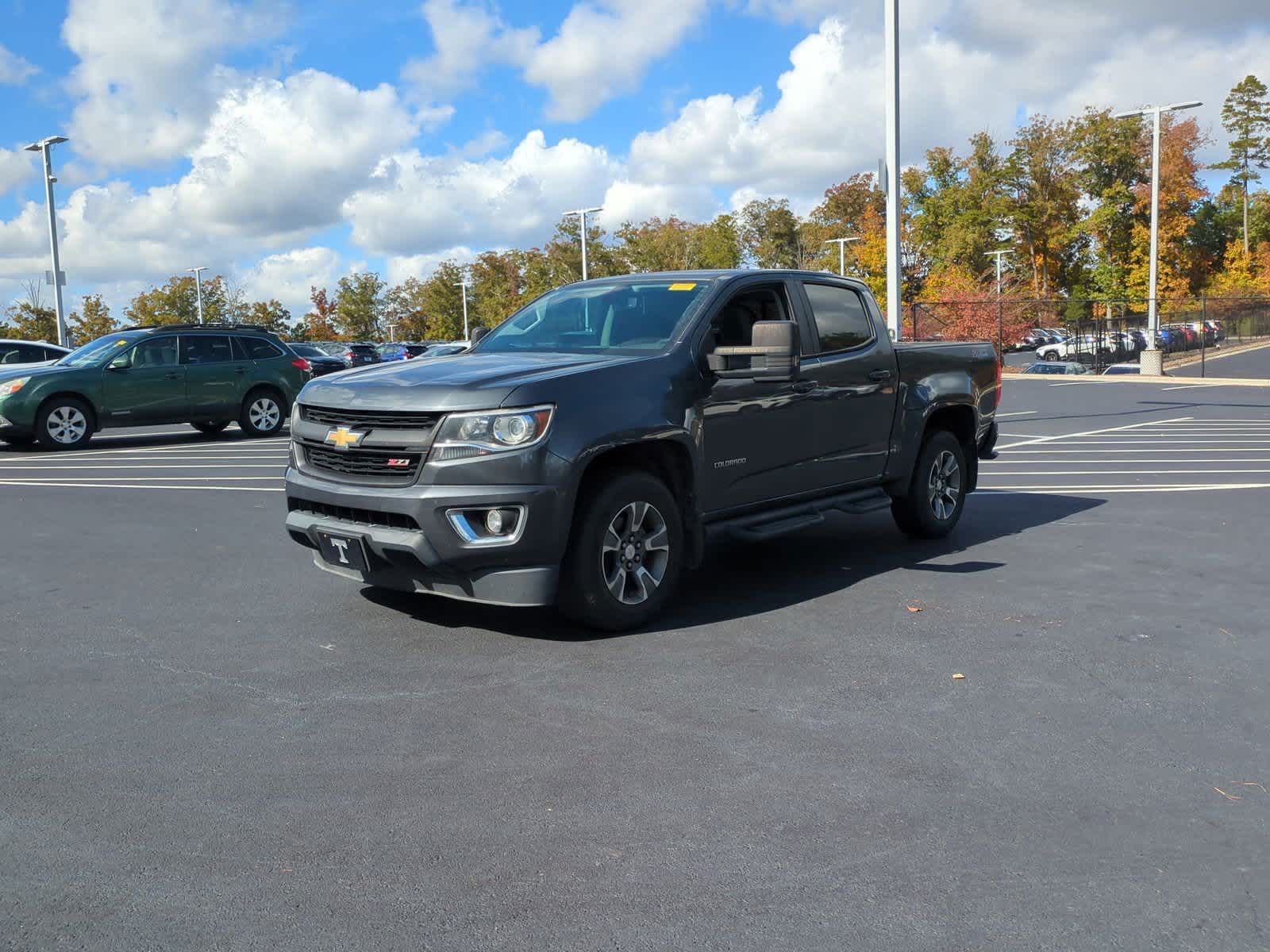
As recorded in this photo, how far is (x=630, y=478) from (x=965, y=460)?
3886mm

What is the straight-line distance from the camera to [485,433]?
545 centimetres

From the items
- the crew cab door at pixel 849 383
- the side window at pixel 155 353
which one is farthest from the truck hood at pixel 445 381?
the side window at pixel 155 353

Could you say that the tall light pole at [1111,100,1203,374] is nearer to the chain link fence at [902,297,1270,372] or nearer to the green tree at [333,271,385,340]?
the chain link fence at [902,297,1270,372]

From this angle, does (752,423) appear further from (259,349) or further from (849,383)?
(259,349)

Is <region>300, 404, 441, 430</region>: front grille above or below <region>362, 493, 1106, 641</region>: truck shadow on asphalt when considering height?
above

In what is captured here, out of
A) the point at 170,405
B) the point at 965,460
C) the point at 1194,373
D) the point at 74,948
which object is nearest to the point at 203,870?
the point at 74,948

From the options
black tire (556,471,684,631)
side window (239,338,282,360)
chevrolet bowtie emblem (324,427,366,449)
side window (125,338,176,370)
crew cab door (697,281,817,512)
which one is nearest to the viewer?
black tire (556,471,684,631)

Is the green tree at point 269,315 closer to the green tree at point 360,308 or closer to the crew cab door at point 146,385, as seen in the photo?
the green tree at point 360,308

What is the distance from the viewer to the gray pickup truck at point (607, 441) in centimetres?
545

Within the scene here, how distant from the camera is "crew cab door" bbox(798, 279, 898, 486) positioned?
7262 millimetres

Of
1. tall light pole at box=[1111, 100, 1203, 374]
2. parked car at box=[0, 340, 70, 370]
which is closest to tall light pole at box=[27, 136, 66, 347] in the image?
parked car at box=[0, 340, 70, 370]

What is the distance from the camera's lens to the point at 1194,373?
3572 cm

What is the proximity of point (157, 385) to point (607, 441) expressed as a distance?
13.2m

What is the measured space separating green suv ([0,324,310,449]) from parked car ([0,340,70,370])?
3.26 meters
